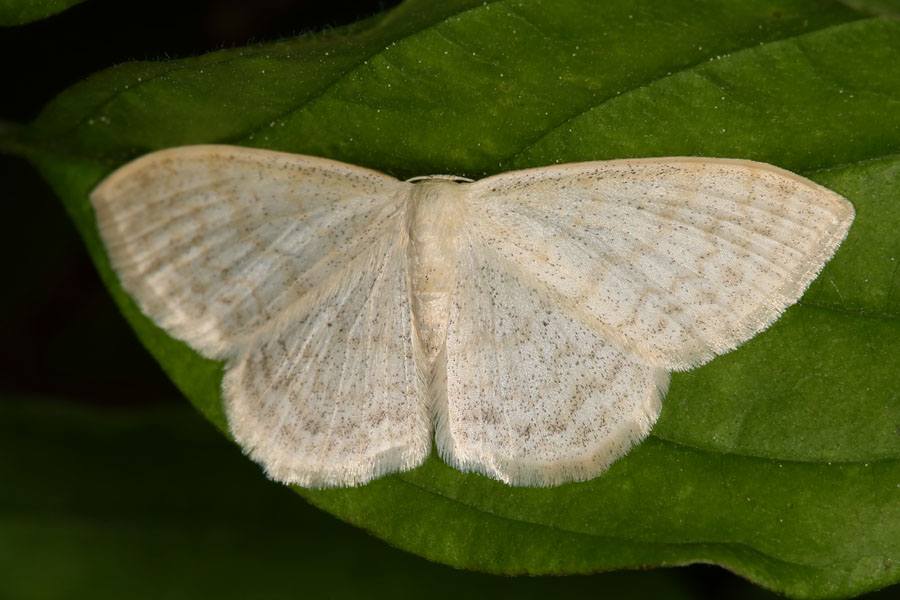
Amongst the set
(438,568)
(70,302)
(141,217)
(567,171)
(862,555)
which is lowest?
(438,568)

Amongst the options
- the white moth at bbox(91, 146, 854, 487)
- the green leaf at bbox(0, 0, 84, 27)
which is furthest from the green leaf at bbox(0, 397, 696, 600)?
the green leaf at bbox(0, 0, 84, 27)

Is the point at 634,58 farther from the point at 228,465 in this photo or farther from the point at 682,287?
the point at 228,465

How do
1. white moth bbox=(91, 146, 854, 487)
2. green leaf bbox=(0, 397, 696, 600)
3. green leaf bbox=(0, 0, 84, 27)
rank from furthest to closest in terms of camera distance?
green leaf bbox=(0, 397, 696, 600) < green leaf bbox=(0, 0, 84, 27) < white moth bbox=(91, 146, 854, 487)

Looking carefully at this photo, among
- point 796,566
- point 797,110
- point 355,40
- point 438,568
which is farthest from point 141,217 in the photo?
point 796,566

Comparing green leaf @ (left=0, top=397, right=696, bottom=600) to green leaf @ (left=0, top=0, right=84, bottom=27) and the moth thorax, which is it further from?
green leaf @ (left=0, top=0, right=84, bottom=27)

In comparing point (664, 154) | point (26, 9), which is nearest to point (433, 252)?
point (664, 154)
